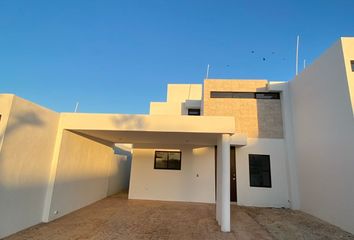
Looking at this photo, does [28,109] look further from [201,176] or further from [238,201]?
[238,201]

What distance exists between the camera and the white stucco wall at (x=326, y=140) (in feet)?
18.1

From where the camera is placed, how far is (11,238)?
392cm

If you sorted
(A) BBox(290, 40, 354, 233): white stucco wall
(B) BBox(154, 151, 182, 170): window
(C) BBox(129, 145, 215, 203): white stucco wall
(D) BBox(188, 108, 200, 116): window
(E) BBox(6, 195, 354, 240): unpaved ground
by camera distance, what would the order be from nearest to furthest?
(E) BBox(6, 195, 354, 240): unpaved ground
(A) BBox(290, 40, 354, 233): white stucco wall
(C) BBox(129, 145, 215, 203): white stucco wall
(B) BBox(154, 151, 182, 170): window
(D) BBox(188, 108, 200, 116): window

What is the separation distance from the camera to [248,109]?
31.2ft

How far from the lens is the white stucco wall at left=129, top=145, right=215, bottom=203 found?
909 cm

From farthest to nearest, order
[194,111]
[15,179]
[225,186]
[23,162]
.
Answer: [194,111] → [225,186] → [23,162] → [15,179]

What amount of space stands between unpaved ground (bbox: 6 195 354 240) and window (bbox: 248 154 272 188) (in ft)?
4.84

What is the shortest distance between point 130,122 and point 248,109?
21.8ft

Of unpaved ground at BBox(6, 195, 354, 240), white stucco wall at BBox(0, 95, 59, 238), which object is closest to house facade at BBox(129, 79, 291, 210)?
unpaved ground at BBox(6, 195, 354, 240)

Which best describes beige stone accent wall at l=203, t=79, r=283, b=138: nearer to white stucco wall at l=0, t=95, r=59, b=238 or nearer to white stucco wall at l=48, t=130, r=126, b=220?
white stucco wall at l=48, t=130, r=126, b=220

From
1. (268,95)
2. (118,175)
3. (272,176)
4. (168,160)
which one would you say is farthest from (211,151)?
(118,175)

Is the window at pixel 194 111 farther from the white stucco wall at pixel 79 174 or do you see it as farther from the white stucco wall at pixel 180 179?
the white stucco wall at pixel 79 174

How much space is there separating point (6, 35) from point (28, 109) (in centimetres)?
558

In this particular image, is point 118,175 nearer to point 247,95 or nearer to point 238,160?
point 238,160
